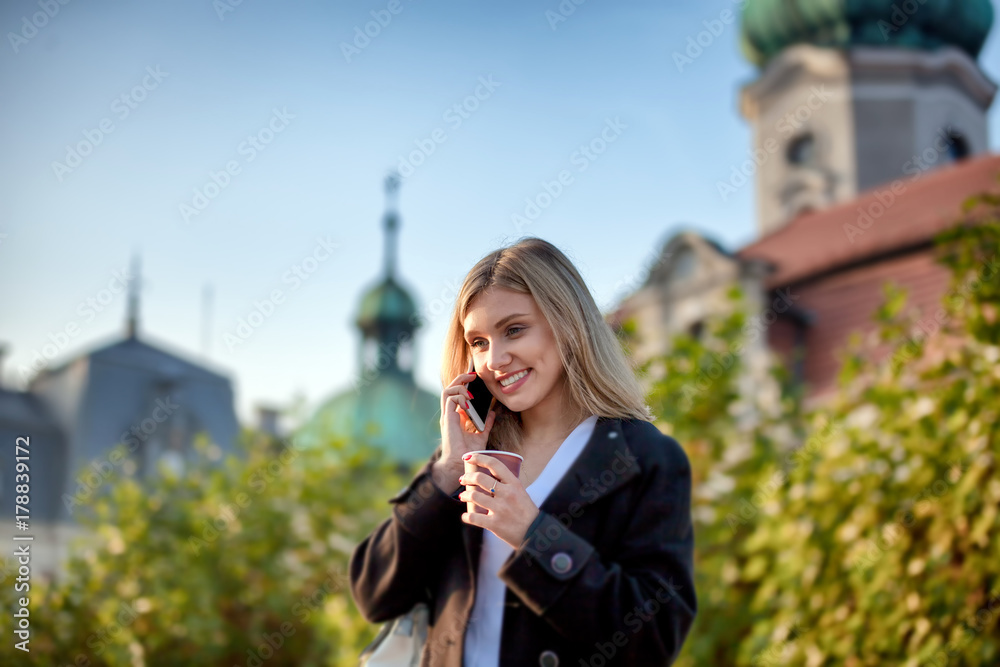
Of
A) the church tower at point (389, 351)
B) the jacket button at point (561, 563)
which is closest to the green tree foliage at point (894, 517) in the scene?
the jacket button at point (561, 563)

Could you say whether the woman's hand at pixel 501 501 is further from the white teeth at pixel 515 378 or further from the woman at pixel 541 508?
the white teeth at pixel 515 378

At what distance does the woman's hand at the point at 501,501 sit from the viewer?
1618 millimetres

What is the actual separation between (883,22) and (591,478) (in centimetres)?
2381

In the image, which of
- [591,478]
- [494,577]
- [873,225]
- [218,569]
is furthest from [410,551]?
[873,225]

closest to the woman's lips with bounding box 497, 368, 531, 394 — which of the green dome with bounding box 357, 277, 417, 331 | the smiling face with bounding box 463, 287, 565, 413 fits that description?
the smiling face with bounding box 463, 287, 565, 413

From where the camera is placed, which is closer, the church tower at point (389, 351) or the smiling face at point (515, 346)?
the smiling face at point (515, 346)

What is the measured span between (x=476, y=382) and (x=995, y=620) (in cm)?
213

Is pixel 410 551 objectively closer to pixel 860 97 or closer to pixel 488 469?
pixel 488 469

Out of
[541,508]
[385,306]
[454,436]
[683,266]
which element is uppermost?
[385,306]

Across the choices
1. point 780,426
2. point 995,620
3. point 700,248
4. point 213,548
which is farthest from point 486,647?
point 700,248

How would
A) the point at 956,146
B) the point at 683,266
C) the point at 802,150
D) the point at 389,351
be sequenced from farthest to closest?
the point at 389,351 < the point at 802,150 < the point at 956,146 < the point at 683,266

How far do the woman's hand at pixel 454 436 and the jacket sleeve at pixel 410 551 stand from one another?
27mm

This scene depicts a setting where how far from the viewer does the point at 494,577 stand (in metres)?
1.81

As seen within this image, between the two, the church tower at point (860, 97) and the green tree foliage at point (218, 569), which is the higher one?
the church tower at point (860, 97)
